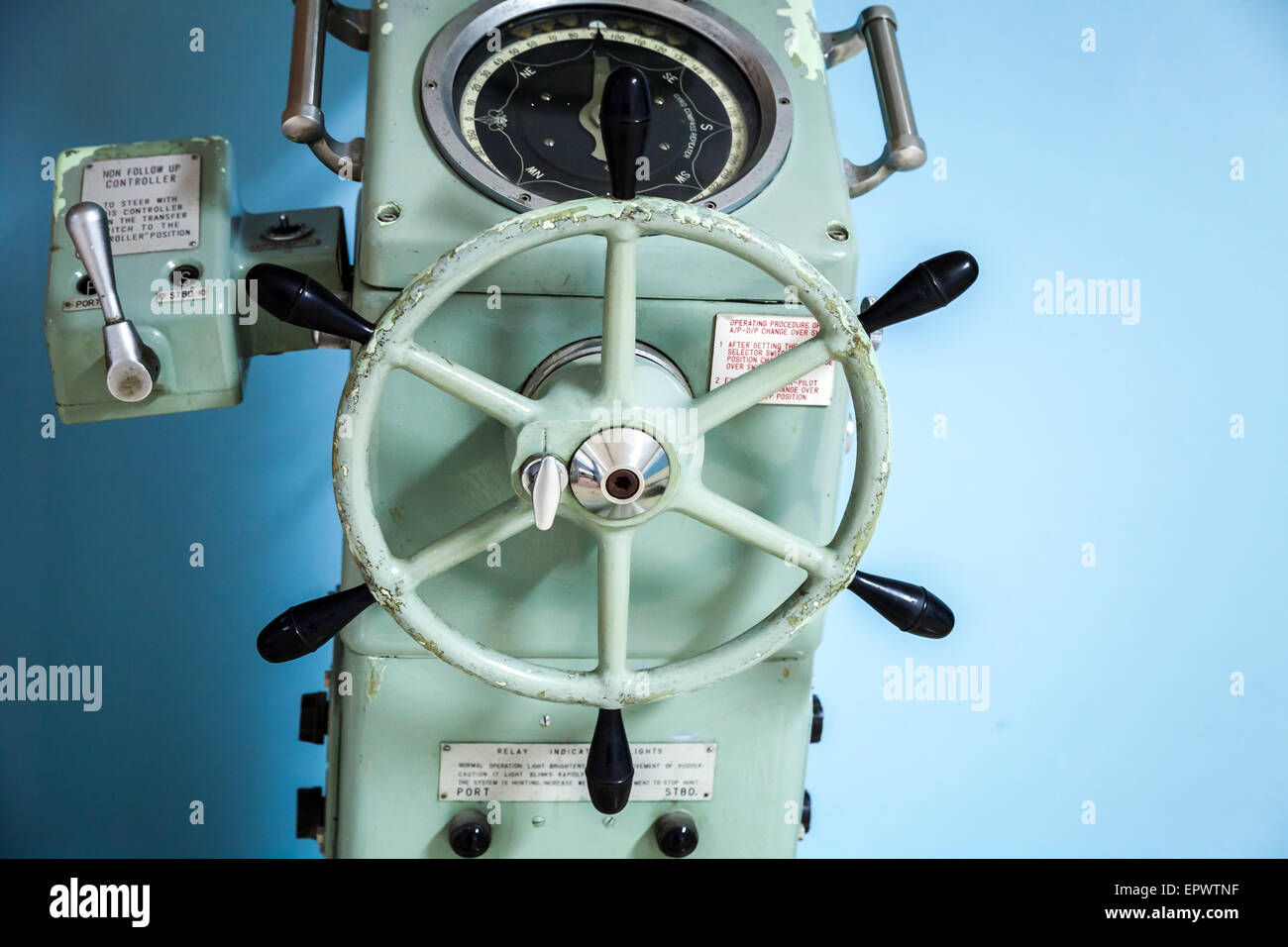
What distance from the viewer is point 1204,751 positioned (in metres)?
2.07

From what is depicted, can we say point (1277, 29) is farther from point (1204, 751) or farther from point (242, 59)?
point (242, 59)

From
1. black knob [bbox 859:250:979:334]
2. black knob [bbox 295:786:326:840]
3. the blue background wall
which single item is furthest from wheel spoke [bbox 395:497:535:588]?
the blue background wall

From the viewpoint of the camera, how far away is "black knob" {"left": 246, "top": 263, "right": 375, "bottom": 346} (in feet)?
3.43

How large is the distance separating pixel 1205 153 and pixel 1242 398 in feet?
1.24

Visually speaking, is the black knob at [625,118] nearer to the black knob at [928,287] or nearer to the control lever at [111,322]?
the black knob at [928,287]

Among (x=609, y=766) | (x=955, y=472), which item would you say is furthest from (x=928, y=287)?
(x=955, y=472)

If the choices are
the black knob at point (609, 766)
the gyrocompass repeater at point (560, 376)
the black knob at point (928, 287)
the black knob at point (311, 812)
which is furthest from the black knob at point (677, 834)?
the black knob at point (928, 287)

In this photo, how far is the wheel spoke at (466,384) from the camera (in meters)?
1.05

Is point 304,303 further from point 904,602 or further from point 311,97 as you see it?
point 904,602

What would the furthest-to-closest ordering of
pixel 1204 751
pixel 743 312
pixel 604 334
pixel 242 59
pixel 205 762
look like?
pixel 1204 751, pixel 205 762, pixel 242 59, pixel 743 312, pixel 604 334

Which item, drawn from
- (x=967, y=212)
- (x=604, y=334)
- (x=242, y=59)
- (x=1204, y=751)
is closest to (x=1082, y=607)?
(x=1204, y=751)

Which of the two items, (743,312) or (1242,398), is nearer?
(743,312)

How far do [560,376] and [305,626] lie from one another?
318mm

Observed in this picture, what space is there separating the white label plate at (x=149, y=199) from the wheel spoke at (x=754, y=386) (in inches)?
21.7
